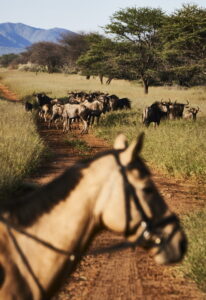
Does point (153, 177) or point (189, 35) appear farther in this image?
point (189, 35)

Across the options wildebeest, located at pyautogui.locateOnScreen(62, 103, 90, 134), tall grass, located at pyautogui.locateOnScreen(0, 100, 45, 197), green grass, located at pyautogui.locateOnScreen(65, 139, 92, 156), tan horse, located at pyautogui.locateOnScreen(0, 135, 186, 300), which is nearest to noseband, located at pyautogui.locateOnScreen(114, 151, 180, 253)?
tan horse, located at pyautogui.locateOnScreen(0, 135, 186, 300)

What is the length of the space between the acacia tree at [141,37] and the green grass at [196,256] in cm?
2970

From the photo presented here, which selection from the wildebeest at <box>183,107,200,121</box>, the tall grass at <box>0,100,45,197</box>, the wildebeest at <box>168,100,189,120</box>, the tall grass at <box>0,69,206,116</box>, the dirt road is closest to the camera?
the dirt road

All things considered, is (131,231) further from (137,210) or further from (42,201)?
(42,201)

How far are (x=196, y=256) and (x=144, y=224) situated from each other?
2.82 meters

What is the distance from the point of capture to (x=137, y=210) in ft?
7.92

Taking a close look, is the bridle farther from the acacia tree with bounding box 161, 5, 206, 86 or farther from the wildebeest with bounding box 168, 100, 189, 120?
the acacia tree with bounding box 161, 5, 206, 86

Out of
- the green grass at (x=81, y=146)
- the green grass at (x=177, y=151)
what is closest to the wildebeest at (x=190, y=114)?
the green grass at (x=177, y=151)

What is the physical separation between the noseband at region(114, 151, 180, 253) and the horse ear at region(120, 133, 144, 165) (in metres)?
0.04

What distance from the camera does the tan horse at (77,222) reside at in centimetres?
240

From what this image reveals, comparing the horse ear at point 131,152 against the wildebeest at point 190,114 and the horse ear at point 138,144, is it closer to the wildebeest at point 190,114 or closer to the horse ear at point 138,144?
the horse ear at point 138,144

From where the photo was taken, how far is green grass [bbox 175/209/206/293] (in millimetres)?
4625

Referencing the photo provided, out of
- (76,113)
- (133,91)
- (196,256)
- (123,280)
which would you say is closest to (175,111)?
(76,113)

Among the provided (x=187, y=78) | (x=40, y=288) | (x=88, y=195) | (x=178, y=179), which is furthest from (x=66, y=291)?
(x=187, y=78)
